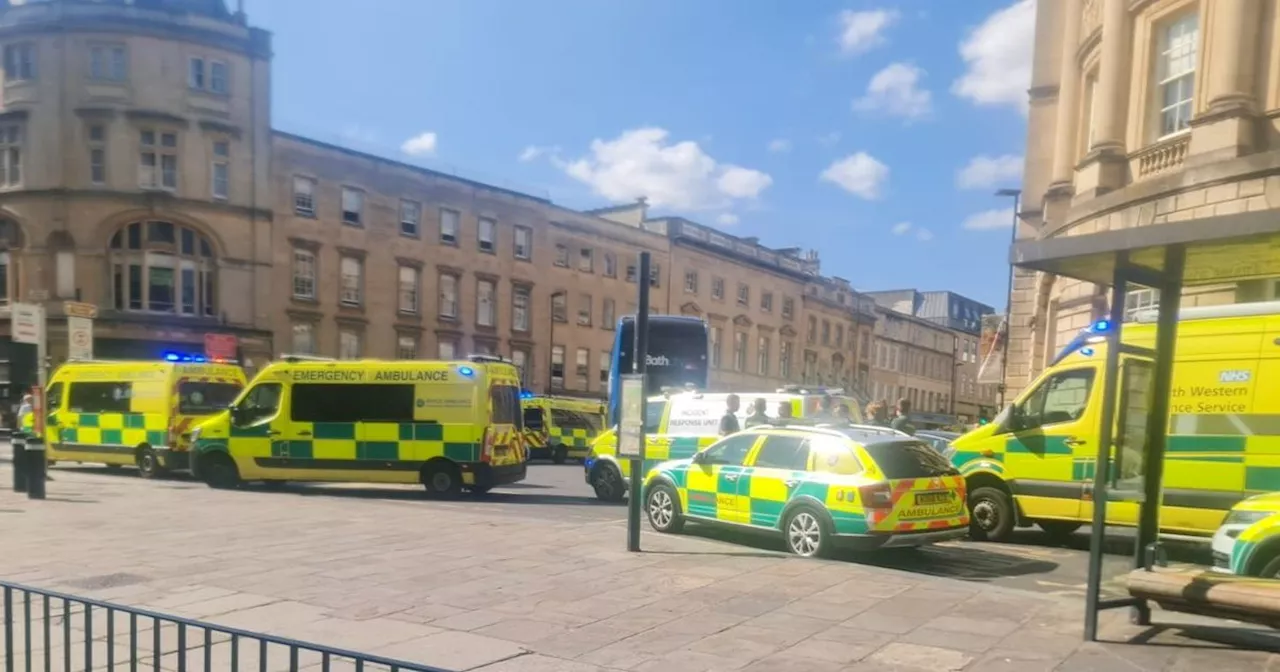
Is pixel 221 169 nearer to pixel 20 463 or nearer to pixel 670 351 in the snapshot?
pixel 670 351

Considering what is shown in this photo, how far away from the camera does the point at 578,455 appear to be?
31.5m

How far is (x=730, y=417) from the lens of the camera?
508 inches

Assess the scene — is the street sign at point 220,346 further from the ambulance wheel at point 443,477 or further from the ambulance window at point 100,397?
the ambulance wheel at point 443,477

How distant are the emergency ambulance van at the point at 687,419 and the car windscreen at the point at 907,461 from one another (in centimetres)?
369

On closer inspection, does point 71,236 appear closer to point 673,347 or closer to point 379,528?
point 673,347

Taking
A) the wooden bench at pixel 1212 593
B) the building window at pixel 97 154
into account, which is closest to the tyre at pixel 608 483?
the wooden bench at pixel 1212 593

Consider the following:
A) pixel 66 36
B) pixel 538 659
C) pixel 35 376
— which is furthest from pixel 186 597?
pixel 66 36

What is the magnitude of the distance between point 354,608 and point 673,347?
55.5 feet

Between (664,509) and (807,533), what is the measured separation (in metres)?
2.24

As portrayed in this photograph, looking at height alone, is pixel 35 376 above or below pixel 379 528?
above

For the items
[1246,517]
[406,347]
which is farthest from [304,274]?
[1246,517]

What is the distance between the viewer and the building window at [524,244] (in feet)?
145

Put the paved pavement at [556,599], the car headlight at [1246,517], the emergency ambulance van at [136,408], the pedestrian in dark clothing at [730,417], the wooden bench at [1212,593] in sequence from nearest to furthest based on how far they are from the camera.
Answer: the wooden bench at [1212,593] → the paved pavement at [556,599] → the car headlight at [1246,517] → the pedestrian in dark clothing at [730,417] → the emergency ambulance van at [136,408]

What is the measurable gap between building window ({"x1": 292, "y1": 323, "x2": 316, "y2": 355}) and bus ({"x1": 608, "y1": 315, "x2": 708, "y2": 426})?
1794 centimetres
